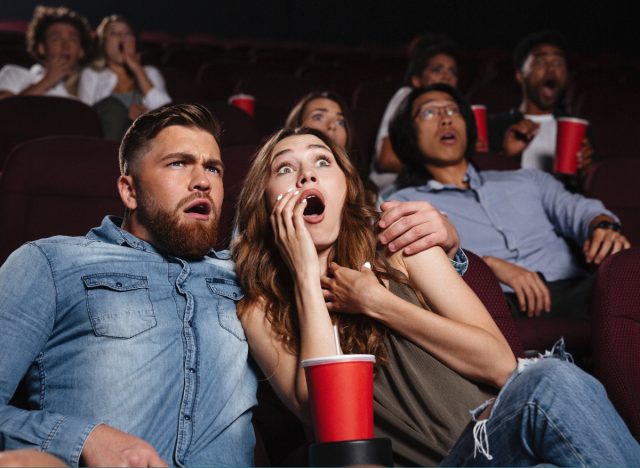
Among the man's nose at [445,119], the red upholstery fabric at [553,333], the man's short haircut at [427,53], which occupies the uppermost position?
the man's short haircut at [427,53]

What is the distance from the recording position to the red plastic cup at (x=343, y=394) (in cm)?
70

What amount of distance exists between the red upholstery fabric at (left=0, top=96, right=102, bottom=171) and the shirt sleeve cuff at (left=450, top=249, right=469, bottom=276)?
0.93 m

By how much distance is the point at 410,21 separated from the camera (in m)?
5.62

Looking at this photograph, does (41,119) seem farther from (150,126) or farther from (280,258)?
(280,258)

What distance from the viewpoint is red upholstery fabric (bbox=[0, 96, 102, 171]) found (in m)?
1.65

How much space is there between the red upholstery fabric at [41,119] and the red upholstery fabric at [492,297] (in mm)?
927

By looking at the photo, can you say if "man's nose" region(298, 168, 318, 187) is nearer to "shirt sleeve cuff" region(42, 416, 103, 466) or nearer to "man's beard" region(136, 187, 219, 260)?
"man's beard" region(136, 187, 219, 260)

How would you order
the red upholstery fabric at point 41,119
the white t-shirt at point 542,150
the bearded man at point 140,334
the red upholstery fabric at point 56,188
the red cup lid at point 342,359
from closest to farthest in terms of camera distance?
the red cup lid at point 342,359 < the bearded man at point 140,334 < the red upholstery fabric at point 56,188 < the red upholstery fabric at point 41,119 < the white t-shirt at point 542,150

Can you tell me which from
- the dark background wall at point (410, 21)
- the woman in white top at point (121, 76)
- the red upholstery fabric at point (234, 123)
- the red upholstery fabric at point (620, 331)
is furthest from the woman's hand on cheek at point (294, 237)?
the dark background wall at point (410, 21)

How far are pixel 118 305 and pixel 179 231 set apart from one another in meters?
0.11

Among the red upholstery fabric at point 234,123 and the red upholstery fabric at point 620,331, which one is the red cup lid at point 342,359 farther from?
the red upholstery fabric at point 234,123

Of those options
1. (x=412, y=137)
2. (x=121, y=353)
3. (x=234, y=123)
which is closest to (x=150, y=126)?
(x=121, y=353)

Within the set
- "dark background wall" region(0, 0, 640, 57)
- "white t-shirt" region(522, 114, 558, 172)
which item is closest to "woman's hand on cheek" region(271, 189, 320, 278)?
"white t-shirt" region(522, 114, 558, 172)

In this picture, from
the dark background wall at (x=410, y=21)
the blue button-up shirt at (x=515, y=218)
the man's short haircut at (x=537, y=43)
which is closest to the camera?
the blue button-up shirt at (x=515, y=218)
